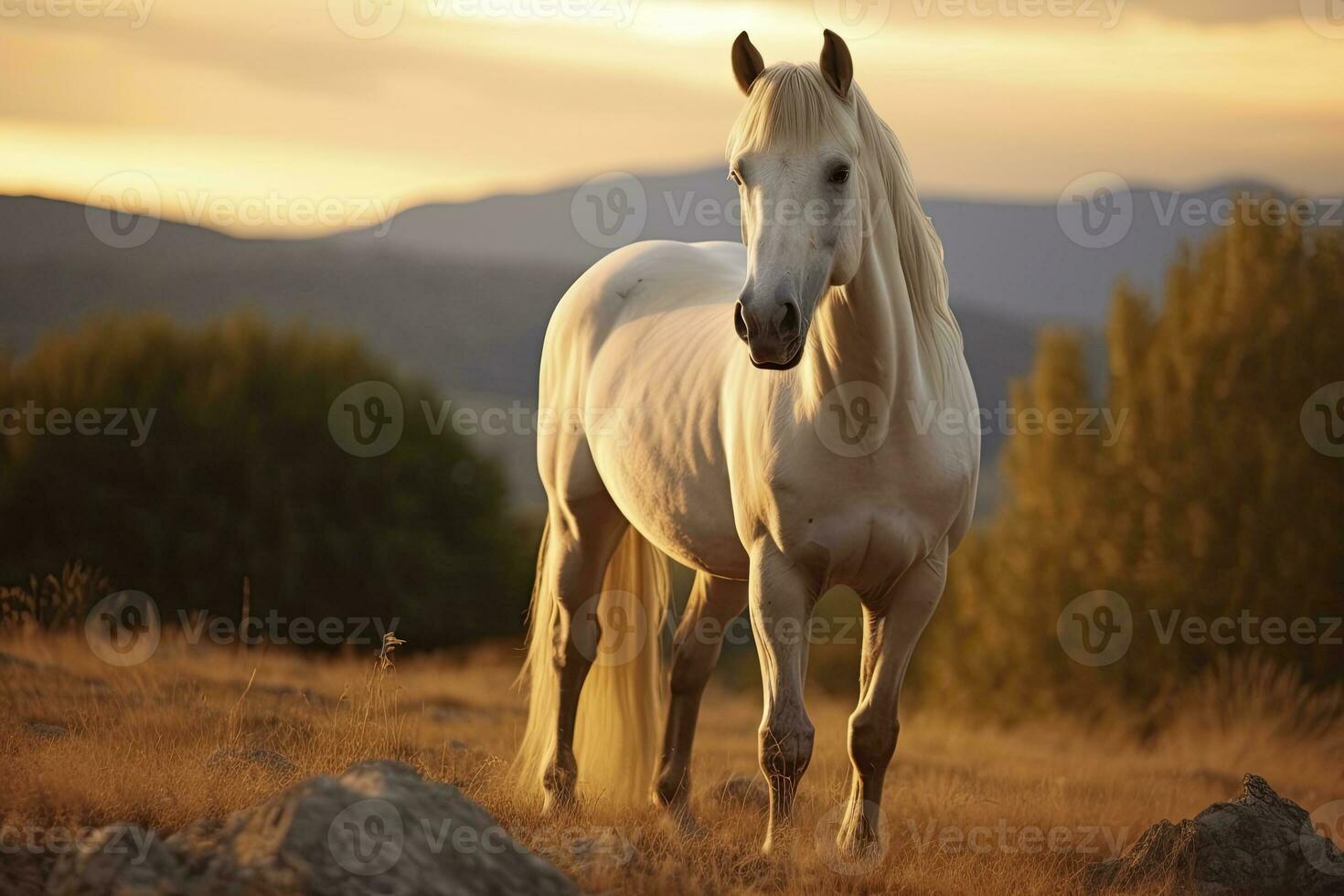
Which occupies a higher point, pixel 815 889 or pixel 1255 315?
pixel 1255 315

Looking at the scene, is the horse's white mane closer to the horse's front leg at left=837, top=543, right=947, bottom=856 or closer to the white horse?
the white horse

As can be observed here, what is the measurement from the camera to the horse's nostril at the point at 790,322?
360cm

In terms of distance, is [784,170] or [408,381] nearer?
[784,170]

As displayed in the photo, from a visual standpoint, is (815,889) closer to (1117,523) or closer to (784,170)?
(784,170)

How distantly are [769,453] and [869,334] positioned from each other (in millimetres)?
522

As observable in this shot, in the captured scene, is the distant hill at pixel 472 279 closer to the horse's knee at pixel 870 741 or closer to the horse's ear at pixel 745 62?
the horse's knee at pixel 870 741

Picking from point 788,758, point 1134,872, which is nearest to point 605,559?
point 788,758

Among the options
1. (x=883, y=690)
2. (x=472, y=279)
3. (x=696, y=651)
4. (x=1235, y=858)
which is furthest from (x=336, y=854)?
(x=472, y=279)

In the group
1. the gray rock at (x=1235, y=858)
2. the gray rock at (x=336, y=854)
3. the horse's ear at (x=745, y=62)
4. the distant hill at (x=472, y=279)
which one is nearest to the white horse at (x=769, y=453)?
the horse's ear at (x=745, y=62)

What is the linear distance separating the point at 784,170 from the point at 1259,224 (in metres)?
14.8

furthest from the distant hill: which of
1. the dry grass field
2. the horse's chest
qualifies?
the horse's chest

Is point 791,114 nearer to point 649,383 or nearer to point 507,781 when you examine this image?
point 649,383

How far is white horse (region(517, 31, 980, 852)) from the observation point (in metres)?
3.92

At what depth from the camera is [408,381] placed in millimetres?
25531
